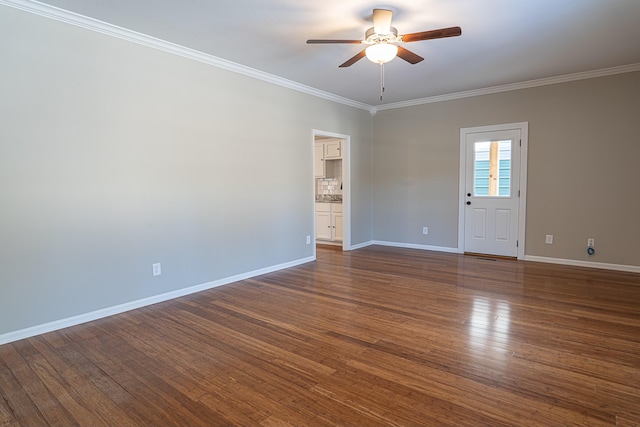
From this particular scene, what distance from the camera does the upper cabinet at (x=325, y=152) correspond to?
661 cm

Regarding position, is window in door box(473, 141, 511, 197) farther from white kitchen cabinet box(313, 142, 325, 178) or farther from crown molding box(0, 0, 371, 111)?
crown molding box(0, 0, 371, 111)

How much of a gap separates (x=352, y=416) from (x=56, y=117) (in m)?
3.28

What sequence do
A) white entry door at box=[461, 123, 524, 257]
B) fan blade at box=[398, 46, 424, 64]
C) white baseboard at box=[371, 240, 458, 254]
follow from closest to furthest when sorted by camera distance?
fan blade at box=[398, 46, 424, 64] < white entry door at box=[461, 123, 524, 257] < white baseboard at box=[371, 240, 458, 254]

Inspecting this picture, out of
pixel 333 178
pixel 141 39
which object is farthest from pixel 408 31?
pixel 333 178

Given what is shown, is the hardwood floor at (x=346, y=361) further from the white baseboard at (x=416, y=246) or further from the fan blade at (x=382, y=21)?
the fan blade at (x=382, y=21)

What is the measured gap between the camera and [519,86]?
5.31 meters

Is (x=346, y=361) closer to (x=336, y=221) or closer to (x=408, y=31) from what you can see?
(x=408, y=31)

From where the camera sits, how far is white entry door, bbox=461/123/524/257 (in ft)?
18.0

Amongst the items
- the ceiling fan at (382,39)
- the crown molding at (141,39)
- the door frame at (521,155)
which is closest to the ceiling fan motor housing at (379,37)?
the ceiling fan at (382,39)

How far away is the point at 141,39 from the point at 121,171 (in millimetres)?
1323

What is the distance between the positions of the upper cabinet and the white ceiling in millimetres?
1821

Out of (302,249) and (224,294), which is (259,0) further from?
(302,249)

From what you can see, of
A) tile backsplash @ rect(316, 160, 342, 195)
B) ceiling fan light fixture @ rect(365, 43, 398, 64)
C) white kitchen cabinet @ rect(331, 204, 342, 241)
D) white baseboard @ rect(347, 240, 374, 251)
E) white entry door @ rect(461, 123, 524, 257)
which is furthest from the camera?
tile backsplash @ rect(316, 160, 342, 195)

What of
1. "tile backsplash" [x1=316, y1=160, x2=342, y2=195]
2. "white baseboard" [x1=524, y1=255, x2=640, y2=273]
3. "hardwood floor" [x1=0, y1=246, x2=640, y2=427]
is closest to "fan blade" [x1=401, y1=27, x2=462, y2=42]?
"hardwood floor" [x1=0, y1=246, x2=640, y2=427]
